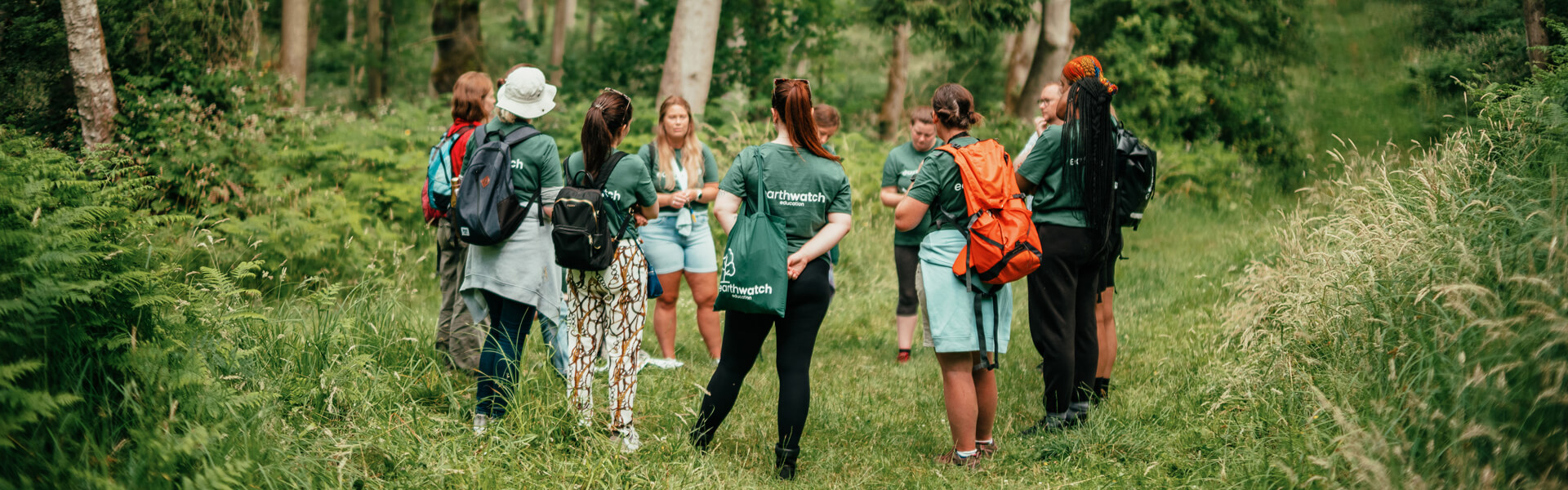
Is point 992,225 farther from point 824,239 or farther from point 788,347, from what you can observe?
point 788,347

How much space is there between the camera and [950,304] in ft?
13.7

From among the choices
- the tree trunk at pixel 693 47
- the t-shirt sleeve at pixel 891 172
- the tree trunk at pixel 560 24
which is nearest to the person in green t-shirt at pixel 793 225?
the t-shirt sleeve at pixel 891 172

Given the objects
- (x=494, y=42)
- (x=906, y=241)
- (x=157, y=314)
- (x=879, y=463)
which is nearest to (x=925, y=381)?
(x=906, y=241)

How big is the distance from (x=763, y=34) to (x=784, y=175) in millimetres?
11360

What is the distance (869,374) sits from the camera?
243 inches

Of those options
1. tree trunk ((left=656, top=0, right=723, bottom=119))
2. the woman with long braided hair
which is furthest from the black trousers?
tree trunk ((left=656, top=0, right=723, bottom=119))

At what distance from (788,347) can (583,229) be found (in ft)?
3.19

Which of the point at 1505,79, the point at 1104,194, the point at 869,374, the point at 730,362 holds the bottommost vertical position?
the point at 869,374

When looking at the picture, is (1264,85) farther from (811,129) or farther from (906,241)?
(811,129)

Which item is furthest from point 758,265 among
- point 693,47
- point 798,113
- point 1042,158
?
point 693,47

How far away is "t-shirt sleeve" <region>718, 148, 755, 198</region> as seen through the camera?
13.0 feet

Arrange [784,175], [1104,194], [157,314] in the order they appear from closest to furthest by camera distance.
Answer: [157,314], [784,175], [1104,194]

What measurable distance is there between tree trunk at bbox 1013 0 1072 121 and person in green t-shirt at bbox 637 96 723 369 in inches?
373

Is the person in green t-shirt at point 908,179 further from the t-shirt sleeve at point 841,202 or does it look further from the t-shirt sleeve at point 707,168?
the t-shirt sleeve at point 841,202
